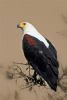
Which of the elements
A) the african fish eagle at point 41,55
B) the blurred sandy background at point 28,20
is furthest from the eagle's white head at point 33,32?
the blurred sandy background at point 28,20

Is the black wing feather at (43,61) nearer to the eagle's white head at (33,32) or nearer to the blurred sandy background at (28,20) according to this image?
the eagle's white head at (33,32)

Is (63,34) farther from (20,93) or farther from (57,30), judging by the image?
(20,93)

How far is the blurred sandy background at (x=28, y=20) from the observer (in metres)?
4.23

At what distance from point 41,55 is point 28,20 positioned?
2.41m

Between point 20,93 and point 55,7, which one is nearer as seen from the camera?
point 20,93

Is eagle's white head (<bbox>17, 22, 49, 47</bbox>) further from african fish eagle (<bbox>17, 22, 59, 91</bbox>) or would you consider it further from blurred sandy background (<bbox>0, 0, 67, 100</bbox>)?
blurred sandy background (<bbox>0, 0, 67, 100</bbox>)

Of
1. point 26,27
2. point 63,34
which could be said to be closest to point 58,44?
point 63,34

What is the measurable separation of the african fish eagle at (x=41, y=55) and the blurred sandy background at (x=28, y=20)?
1619 mm

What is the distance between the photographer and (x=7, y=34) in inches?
185

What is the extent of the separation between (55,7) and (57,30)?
373 millimetres

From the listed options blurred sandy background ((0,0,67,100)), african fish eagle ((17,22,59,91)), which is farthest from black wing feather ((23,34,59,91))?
blurred sandy background ((0,0,67,100))

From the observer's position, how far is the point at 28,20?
491cm

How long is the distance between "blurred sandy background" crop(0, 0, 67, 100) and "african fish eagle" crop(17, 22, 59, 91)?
162cm

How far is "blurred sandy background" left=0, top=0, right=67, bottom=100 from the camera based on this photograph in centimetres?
423
